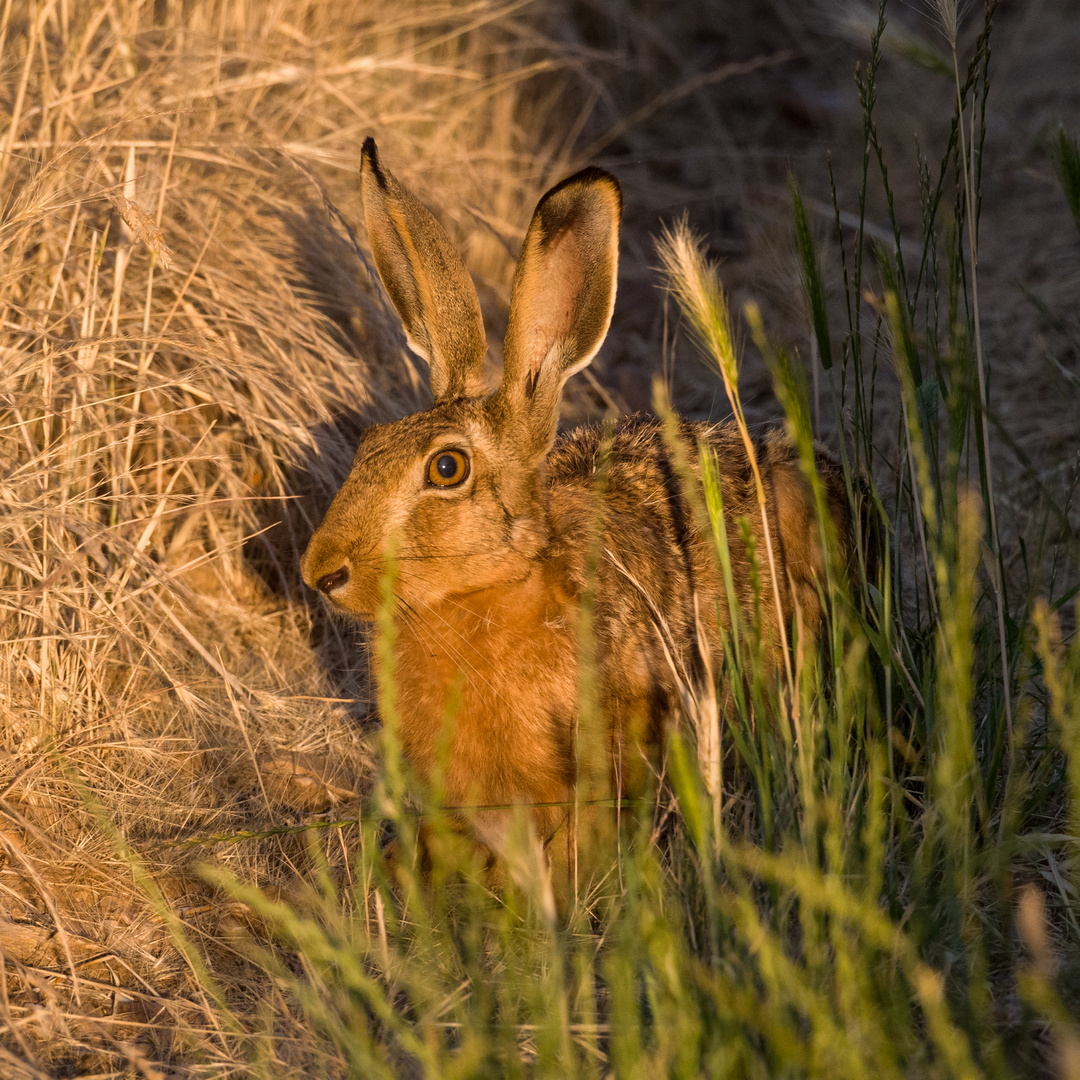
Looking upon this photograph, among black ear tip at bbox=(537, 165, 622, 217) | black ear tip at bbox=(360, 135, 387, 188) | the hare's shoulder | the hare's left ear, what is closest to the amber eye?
the hare's left ear

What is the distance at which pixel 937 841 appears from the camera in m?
2.49

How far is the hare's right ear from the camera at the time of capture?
3.51 meters

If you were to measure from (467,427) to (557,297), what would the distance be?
48cm

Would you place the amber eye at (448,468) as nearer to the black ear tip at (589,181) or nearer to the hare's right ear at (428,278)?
the hare's right ear at (428,278)

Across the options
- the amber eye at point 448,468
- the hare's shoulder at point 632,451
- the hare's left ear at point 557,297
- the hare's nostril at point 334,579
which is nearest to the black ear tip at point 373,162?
the hare's left ear at point 557,297

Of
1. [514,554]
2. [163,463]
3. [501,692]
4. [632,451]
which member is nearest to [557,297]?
[514,554]

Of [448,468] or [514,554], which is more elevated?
[448,468]

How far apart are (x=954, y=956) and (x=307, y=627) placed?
9.11 ft

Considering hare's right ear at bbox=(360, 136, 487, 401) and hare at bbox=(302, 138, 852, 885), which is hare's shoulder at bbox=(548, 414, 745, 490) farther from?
hare's right ear at bbox=(360, 136, 487, 401)

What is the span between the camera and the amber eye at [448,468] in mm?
3279

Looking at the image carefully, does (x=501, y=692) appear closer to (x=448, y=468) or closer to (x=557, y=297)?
(x=448, y=468)

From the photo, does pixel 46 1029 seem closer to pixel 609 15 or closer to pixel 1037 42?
pixel 609 15

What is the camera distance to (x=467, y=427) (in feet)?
11.0

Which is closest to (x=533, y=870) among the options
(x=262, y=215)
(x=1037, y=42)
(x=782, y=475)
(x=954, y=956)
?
(x=954, y=956)
